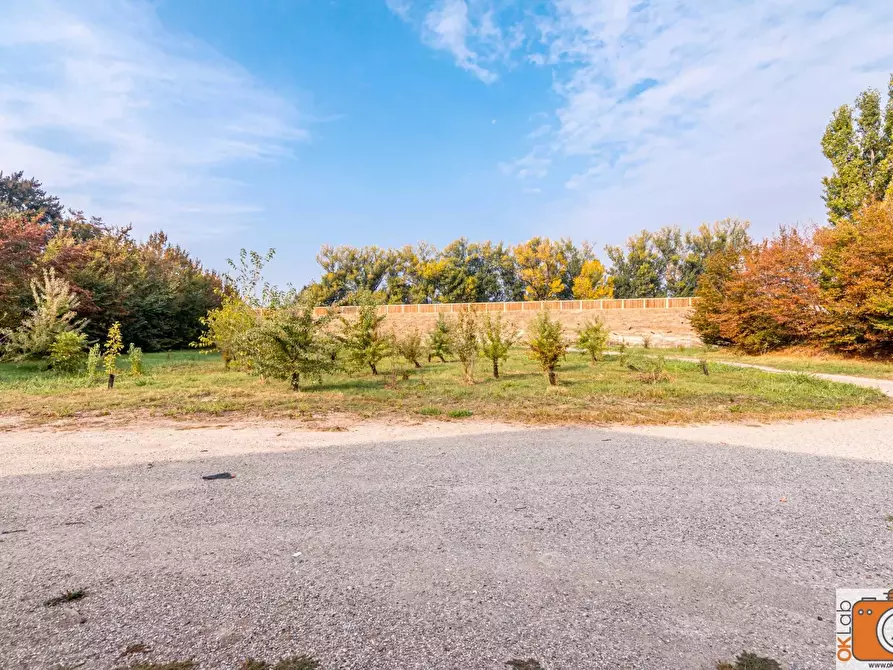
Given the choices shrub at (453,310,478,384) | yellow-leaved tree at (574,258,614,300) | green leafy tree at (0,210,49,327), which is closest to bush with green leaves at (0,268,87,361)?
green leafy tree at (0,210,49,327)

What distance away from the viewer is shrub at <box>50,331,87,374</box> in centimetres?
1212

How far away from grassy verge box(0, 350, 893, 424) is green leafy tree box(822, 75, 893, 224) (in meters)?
22.1

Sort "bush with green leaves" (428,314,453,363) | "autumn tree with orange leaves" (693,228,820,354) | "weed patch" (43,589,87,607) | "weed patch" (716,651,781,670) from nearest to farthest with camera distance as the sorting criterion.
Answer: "weed patch" (716,651,781,670) → "weed patch" (43,589,87,607) → "bush with green leaves" (428,314,453,363) → "autumn tree with orange leaves" (693,228,820,354)

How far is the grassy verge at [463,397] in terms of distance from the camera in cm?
725

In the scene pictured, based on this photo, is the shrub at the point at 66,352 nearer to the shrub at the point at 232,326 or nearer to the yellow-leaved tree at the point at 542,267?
the shrub at the point at 232,326

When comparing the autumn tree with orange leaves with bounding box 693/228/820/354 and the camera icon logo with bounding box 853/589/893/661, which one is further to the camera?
the autumn tree with orange leaves with bounding box 693/228/820/354

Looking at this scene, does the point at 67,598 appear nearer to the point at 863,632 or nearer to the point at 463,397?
the point at 863,632

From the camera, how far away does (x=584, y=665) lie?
1.76 m

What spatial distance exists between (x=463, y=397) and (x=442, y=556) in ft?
20.7

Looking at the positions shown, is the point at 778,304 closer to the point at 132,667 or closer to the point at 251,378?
the point at 251,378

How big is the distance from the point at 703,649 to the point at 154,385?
1159 cm

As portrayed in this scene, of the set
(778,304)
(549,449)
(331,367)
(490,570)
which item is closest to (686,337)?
(778,304)

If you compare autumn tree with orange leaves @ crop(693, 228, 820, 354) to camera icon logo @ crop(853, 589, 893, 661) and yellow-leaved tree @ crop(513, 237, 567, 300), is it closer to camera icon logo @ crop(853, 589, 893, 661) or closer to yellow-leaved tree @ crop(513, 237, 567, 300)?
camera icon logo @ crop(853, 589, 893, 661)

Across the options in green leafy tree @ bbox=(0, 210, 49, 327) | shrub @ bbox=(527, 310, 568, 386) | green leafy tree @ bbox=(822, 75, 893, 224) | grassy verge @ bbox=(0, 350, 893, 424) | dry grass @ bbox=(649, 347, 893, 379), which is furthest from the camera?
green leafy tree @ bbox=(822, 75, 893, 224)
